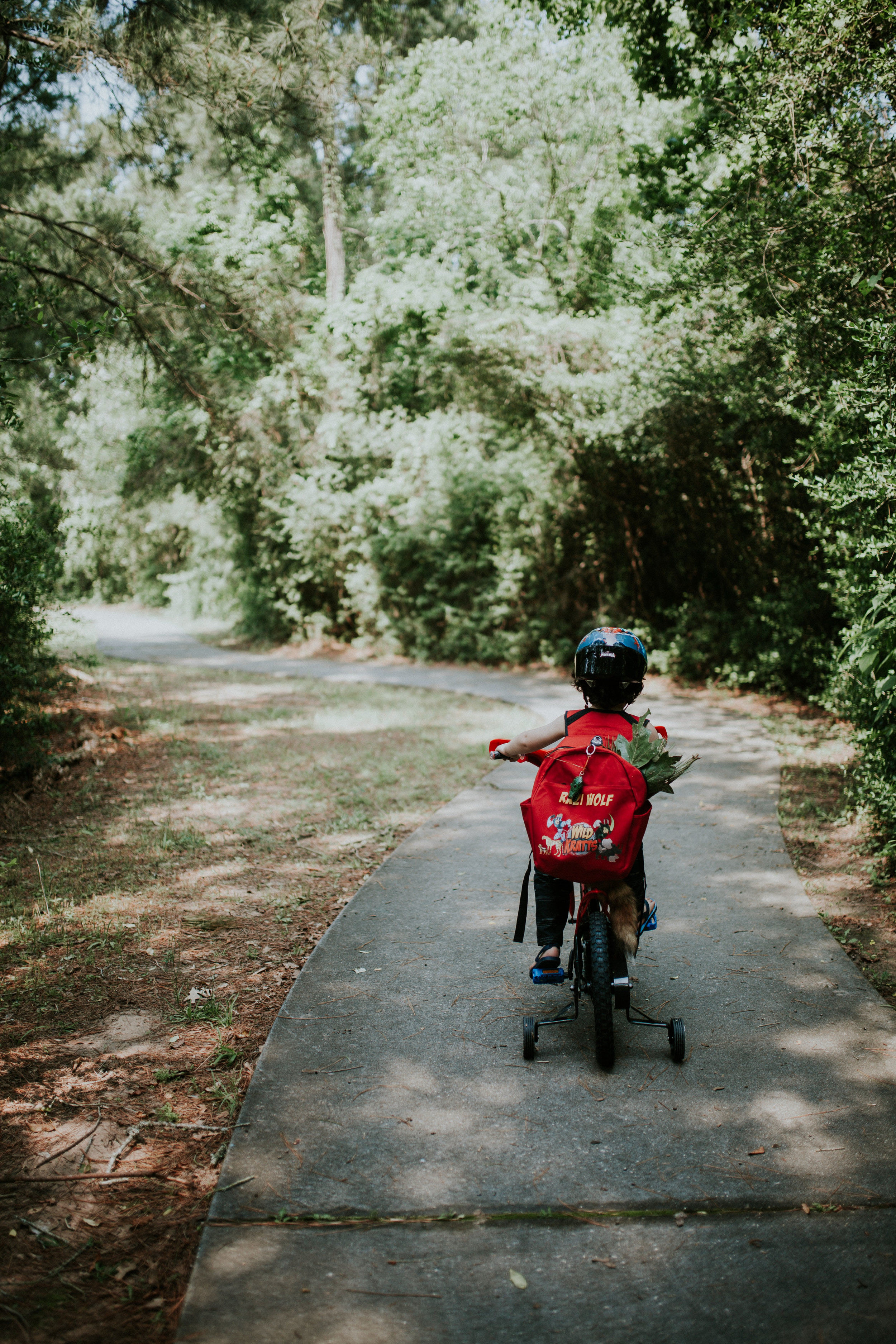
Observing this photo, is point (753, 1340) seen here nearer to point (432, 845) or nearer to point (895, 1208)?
point (895, 1208)

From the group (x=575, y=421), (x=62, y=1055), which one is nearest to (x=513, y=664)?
(x=575, y=421)

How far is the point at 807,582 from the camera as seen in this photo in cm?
1099

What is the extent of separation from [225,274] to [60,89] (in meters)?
2.13

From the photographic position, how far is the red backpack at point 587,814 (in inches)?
135

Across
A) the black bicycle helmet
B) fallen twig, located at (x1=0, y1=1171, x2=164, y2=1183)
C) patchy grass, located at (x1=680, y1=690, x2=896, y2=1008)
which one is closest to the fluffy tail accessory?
the black bicycle helmet

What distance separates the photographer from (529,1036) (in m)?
3.50

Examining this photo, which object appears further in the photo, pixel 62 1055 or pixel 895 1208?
pixel 62 1055

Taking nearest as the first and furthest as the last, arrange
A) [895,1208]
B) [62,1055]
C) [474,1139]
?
[895,1208] → [474,1139] → [62,1055]

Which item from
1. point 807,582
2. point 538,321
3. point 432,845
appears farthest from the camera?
point 538,321

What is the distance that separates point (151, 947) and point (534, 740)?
2.31 m

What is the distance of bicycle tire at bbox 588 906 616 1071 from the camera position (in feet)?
11.1

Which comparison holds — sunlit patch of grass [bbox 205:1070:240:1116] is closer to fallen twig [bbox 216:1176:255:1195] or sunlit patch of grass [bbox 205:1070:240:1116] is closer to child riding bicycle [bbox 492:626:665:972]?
fallen twig [bbox 216:1176:255:1195]

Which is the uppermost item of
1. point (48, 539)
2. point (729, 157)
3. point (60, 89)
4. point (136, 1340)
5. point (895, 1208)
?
point (60, 89)

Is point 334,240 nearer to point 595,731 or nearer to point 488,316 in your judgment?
point 488,316
